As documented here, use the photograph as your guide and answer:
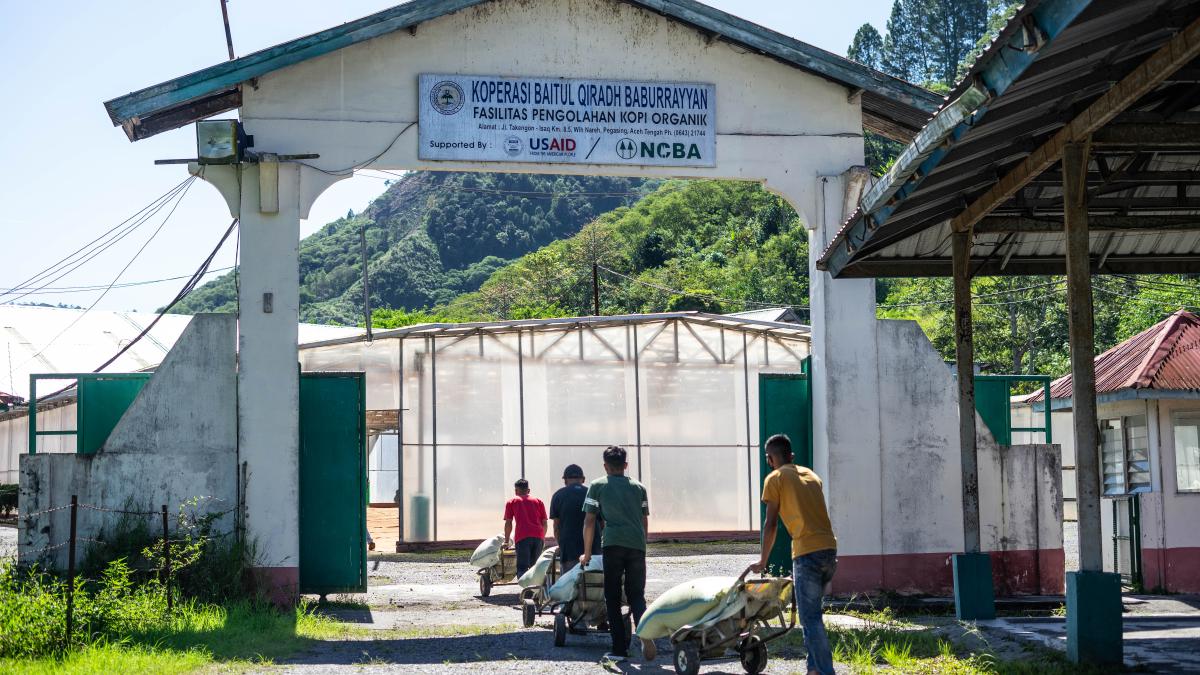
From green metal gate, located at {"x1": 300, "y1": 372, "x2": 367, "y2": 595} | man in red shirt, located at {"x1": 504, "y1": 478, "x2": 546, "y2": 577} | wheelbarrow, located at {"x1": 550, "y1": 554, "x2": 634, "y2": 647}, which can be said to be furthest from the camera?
man in red shirt, located at {"x1": 504, "y1": 478, "x2": 546, "y2": 577}

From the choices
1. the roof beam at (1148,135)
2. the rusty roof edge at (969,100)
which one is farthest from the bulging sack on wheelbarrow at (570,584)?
the roof beam at (1148,135)

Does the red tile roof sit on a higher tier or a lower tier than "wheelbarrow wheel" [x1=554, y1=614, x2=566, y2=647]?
higher

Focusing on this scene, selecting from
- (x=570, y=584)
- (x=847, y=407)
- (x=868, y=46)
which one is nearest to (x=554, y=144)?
(x=847, y=407)

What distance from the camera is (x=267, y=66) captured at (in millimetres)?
13734

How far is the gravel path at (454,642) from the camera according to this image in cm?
1018

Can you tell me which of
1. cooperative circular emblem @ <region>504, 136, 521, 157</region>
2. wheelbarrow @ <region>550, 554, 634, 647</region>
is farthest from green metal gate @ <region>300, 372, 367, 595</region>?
wheelbarrow @ <region>550, 554, 634, 647</region>

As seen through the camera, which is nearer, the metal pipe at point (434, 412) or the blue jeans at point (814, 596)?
the blue jeans at point (814, 596)

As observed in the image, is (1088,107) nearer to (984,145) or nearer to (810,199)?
(984,145)

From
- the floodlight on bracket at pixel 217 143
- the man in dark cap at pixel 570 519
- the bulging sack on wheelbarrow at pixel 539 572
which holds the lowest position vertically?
the bulging sack on wheelbarrow at pixel 539 572

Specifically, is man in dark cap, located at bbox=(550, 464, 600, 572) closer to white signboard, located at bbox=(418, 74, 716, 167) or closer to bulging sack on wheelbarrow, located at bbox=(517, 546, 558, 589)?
bulging sack on wheelbarrow, located at bbox=(517, 546, 558, 589)

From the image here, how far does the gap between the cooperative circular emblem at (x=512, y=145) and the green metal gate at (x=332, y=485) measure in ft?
9.51

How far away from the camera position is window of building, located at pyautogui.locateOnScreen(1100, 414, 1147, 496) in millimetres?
16439

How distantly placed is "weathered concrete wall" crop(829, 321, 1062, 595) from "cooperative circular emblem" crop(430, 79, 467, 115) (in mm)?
5247

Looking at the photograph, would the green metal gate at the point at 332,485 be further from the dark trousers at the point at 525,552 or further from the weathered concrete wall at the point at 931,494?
the weathered concrete wall at the point at 931,494
